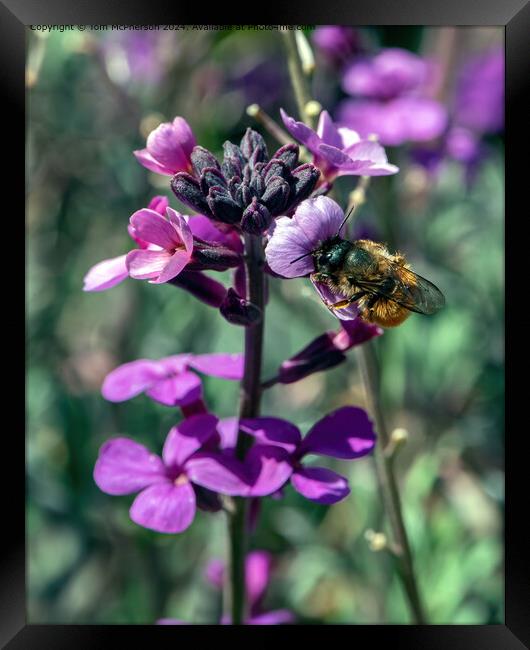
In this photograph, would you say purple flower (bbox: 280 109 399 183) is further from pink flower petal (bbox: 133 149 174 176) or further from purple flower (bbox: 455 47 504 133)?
purple flower (bbox: 455 47 504 133)

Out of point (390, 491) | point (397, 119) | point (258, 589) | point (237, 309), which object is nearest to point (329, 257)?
point (237, 309)

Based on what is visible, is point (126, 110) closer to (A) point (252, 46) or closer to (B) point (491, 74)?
(A) point (252, 46)

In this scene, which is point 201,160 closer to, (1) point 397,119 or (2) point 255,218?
(2) point 255,218

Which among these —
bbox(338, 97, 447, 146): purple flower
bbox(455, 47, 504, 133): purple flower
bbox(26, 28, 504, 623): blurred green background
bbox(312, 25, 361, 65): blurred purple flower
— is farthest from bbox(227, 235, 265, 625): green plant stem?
bbox(455, 47, 504, 133): purple flower

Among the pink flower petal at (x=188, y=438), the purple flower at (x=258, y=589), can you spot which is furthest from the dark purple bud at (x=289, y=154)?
the purple flower at (x=258, y=589)

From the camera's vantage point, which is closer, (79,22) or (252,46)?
(79,22)
